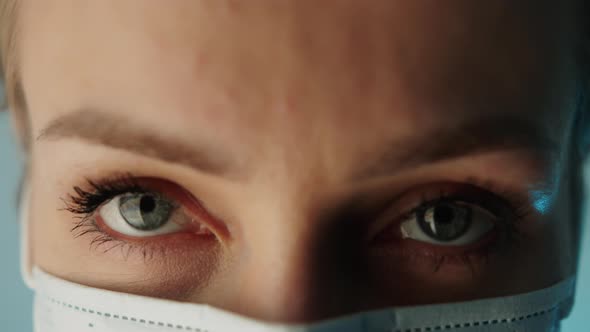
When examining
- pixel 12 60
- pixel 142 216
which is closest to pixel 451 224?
pixel 142 216

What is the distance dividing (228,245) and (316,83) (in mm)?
213

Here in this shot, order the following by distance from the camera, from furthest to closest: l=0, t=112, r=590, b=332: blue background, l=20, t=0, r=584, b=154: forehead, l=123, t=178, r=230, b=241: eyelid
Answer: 1. l=0, t=112, r=590, b=332: blue background
2. l=123, t=178, r=230, b=241: eyelid
3. l=20, t=0, r=584, b=154: forehead

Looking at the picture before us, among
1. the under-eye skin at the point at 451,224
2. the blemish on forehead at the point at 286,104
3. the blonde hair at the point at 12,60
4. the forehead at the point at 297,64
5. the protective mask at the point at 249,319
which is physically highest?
the blonde hair at the point at 12,60

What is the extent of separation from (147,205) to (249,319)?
0.68ft

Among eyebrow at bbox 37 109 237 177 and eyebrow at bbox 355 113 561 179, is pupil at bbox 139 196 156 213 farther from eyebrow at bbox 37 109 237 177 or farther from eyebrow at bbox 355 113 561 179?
eyebrow at bbox 355 113 561 179

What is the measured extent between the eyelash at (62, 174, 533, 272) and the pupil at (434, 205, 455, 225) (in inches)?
0.8

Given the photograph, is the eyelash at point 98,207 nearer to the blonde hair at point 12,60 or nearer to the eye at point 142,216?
the eye at point 142,216

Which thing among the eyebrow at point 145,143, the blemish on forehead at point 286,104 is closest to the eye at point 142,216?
the eyebrow at point 145,143

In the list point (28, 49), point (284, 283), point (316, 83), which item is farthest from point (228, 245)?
point (28, 49)

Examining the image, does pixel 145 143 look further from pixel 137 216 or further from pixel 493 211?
pixel 493 211

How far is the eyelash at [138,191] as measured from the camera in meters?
0.67

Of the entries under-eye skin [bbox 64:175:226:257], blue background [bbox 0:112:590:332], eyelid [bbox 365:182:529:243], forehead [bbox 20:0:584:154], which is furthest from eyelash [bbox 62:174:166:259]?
blue background [bbox 0:112:590:332]

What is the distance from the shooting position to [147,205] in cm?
71

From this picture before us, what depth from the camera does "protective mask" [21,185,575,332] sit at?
0.61m
